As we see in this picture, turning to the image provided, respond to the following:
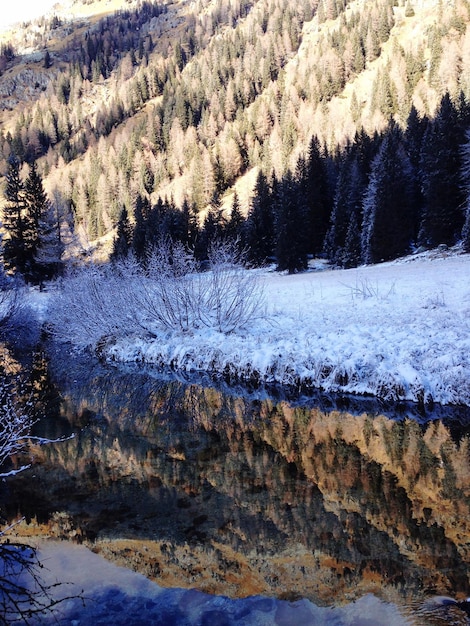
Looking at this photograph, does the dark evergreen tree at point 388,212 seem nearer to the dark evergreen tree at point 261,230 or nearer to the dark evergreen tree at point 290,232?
the dark evergreen tree at point 290,232

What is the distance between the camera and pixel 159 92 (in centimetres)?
15712

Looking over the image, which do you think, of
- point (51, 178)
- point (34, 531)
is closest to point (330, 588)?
point (34, 531)

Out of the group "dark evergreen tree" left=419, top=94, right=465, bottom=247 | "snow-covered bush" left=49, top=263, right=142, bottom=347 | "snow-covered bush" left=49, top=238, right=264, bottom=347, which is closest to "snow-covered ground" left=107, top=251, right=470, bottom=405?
"snow-covered bush" left=49, top=238, right=264, bottom=347

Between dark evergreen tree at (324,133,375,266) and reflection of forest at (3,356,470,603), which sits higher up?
reflection of forest at (3,356,470,603)

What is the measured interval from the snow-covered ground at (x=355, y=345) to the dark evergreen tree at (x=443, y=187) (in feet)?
70.8

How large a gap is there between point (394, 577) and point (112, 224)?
334 ft

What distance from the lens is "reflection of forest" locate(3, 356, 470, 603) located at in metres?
5.59

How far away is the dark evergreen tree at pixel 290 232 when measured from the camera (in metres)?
47.5

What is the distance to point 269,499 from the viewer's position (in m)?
7.42

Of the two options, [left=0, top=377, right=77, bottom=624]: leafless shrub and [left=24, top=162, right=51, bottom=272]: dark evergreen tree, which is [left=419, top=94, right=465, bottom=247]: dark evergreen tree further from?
[left=0, top=377, right=77, bottom=624]: leafless shrub

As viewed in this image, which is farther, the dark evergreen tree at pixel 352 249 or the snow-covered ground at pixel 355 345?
the dark evergreen tree at pixel 352 249

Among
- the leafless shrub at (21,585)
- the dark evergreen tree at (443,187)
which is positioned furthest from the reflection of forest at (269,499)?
the dark evergreen tree at (443,187)

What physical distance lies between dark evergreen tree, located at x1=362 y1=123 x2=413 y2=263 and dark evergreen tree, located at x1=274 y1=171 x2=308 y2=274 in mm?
6500

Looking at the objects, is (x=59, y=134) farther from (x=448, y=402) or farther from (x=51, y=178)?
(x=448, y=402)
